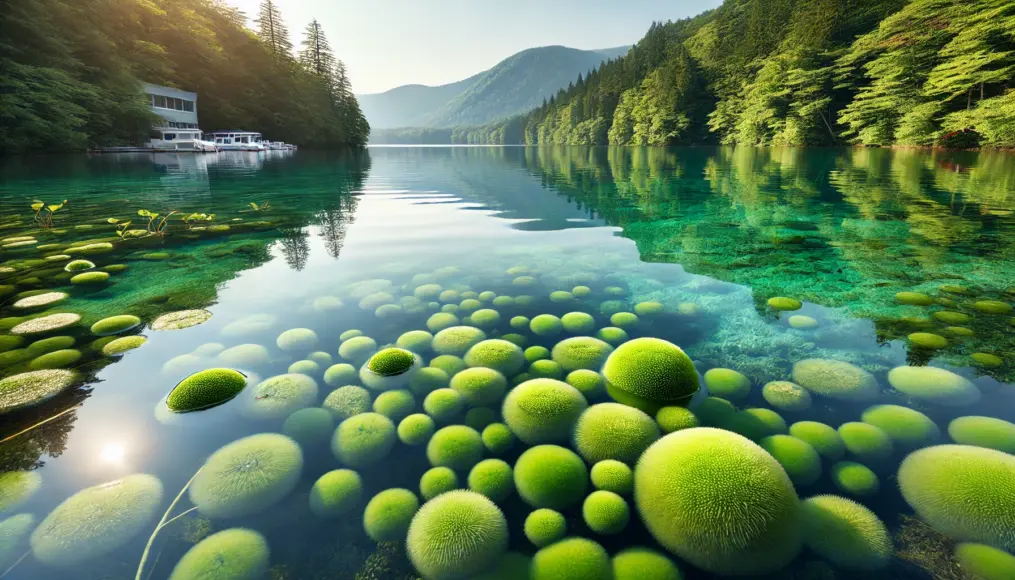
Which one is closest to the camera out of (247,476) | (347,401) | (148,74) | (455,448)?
(247,476)

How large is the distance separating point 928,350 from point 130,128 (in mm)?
69835

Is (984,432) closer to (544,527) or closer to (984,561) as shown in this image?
(984,561)

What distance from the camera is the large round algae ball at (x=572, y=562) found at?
2.53m

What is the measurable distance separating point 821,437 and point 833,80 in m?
66.1

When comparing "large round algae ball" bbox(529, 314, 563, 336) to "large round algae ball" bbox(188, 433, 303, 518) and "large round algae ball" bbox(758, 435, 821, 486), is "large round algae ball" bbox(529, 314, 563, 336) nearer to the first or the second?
"large round algae ball" bbox(758, 435, 821, 486)

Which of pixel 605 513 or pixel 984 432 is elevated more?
pixel 984 432

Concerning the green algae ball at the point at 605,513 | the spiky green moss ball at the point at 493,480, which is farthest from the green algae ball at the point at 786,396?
the spiky green moss ball at the point at 493,480

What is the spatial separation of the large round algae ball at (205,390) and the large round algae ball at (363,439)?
1512 millimetres

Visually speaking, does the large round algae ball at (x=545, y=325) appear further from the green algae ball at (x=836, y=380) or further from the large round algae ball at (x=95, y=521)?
the large round algae ball at (x=95, y=521)

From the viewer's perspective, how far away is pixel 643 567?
2559 mm

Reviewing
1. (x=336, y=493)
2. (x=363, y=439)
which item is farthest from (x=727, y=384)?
(x=336, y=493)

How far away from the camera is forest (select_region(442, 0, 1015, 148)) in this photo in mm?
32844

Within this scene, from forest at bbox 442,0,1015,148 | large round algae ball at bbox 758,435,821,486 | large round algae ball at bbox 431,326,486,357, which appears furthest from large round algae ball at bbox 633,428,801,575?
forest at bbox 442,0,1015,148

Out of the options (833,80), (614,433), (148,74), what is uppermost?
(148,74)
